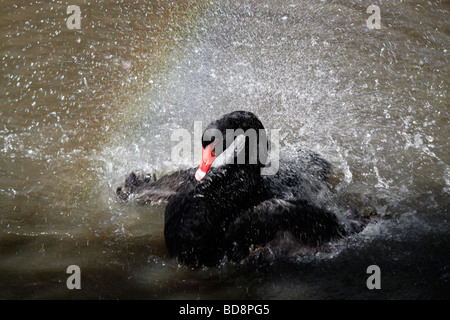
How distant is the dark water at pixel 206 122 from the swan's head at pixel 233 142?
0.58 m

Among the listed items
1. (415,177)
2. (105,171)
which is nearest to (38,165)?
(105,171)

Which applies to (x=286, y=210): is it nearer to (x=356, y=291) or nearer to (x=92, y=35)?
(x=356, y=291)

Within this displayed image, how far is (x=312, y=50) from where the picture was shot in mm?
5152

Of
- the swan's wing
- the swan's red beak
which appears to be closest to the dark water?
the swan's wing

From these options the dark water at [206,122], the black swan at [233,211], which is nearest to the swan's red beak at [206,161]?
the black swan at [233,211]

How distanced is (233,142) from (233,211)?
503 mm

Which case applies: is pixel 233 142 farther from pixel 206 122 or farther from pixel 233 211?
pixel 206 122

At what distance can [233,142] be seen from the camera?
3053 mm

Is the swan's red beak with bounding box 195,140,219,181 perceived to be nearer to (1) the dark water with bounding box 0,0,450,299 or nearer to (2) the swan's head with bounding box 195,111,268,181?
(2) the swan's head with bounding box 195,111,268,181

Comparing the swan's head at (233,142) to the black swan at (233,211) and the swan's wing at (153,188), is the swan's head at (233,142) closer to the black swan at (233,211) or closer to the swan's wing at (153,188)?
the black swan at (233,211)


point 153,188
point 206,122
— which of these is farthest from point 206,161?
point 206,122

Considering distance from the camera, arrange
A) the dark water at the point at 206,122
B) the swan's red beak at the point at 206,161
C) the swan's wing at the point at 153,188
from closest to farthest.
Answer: the dark water at the point at 206,122 → the swan's red beak at the point at 206,161 → the swan's wing at the point at 153,188

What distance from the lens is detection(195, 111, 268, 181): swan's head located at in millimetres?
2762

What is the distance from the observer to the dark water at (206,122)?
2.57 m
